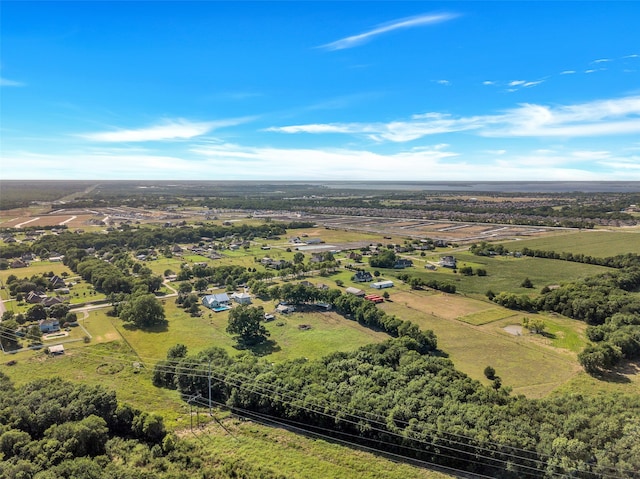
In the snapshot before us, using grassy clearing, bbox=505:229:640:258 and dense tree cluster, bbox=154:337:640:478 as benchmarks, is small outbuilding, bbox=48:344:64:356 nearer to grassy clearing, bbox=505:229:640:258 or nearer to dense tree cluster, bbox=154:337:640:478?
dense tree cluster, bbox=154:337:640:478

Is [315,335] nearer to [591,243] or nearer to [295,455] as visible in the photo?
[295,455]

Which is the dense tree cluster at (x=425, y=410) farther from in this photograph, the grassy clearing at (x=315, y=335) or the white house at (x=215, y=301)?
the white house at (x=215, y=301)

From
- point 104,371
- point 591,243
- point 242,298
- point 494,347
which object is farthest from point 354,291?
point 591,243

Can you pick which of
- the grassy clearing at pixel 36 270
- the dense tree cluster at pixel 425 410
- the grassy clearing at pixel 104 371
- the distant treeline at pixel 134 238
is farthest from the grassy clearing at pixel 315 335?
the distant treeline at pixel 134 238

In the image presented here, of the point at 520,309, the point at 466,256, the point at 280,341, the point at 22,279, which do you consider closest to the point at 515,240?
the point at 466,256

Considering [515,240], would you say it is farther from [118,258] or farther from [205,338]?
[118,258]
